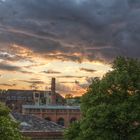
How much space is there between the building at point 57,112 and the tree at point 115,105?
7208cm

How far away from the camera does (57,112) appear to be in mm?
117500

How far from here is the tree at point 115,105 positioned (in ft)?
128

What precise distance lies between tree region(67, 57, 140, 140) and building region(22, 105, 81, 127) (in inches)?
2838

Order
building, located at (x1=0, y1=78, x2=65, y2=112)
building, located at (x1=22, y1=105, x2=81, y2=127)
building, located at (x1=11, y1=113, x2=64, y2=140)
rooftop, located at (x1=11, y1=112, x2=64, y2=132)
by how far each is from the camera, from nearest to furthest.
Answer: building, located at (x1=11, y1=113, x2=64, y2=140)
rooftop, located at (x1=11, y1=112, x2=64, y2=132)
building, located at (x1=22, y1=105, x2=81, y2=127)
building, located at (x1=0, y1=78, x2=65, y2=112)

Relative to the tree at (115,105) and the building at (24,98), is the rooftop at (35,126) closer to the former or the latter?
the tree at (115,105)

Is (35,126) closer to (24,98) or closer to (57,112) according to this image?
(57,112)

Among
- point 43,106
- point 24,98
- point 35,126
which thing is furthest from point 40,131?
point 24,98

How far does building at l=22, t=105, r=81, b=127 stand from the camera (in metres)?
114

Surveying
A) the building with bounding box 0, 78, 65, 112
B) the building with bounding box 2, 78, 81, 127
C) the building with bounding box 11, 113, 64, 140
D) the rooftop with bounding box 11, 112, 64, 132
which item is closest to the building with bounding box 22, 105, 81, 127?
the building with bounding box 2, 78, 81, 127

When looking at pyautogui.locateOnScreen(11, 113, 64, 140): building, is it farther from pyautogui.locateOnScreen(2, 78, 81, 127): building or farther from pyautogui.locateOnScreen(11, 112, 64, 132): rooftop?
pyautogui.locateOnScreen(2, 78, 81, 127): building

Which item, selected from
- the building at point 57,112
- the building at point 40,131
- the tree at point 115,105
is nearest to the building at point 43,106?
the building at point 57,112

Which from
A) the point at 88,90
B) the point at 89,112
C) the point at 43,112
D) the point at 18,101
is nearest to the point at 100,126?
the point at 89,112

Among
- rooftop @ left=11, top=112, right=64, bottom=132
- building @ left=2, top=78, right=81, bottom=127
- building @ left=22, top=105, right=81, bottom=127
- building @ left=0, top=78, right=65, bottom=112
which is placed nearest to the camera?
rooftop @ left=11, top=112, right=64, bottom=132

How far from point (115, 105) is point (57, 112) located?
257ft
